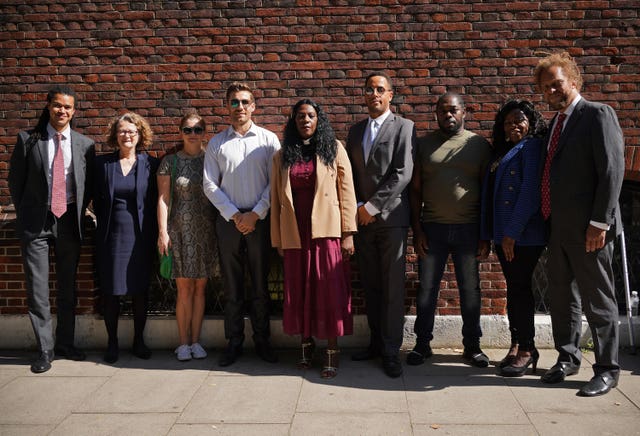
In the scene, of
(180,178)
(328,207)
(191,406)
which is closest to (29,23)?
(180,178)

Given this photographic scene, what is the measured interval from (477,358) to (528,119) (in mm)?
1956

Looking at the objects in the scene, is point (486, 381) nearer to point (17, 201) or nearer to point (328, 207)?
point (328, 207)

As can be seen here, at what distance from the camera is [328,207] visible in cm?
432

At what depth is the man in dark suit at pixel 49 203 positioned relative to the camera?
4684mm

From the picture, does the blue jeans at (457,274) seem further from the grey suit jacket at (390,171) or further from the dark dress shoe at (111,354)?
the dark dress shoe at (111,354)

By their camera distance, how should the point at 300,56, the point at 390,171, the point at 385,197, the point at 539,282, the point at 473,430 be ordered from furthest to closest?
the point at 539,282, the point at 300,56, the point at 390,171, the point at 385,197, the point at 473,430

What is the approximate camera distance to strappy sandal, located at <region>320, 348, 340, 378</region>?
4.37 metres

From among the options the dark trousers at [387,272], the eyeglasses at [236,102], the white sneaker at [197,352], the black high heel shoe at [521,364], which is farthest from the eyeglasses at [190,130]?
the black high heel shoe at [521,364]

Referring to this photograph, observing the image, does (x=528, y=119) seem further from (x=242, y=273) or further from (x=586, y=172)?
(x=242, y=273)

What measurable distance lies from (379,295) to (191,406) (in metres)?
1.74

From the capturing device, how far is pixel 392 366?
440 centimetres

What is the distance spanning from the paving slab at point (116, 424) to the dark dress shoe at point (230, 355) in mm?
994

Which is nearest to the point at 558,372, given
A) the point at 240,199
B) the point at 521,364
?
the point at 521,364

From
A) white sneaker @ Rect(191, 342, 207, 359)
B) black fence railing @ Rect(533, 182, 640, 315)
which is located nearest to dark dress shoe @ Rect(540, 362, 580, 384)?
black fence railing @ Rect(533, 182, 640, 315)
